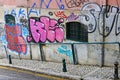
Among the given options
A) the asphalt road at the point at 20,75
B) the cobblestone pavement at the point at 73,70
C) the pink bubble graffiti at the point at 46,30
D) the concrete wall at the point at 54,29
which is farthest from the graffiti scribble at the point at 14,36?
the asphalt road at the point at 20,75

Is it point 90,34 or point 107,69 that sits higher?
point 90,34

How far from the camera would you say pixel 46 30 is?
52.3ft

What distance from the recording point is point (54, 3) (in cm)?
1520

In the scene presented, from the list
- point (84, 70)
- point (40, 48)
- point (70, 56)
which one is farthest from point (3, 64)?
point (84, 70)

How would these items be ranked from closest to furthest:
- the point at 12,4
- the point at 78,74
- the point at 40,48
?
the point at 78,74
the point at 40,48
the point at 12,4

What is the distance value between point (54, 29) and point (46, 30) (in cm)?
56

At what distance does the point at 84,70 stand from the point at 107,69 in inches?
36.0

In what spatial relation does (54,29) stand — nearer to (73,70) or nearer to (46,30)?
(46,30)

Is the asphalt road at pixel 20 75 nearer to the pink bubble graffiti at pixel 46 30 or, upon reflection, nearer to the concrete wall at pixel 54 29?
the concrete wall at pixel 54 29

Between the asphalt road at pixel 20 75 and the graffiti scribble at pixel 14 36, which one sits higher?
the graffiti scribble at pixel 14 36

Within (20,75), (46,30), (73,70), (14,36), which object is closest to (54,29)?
(46,30)

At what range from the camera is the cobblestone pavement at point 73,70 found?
1239 cm

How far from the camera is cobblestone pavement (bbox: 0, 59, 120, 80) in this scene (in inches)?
488

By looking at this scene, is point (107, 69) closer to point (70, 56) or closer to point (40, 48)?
point (70, 56)
